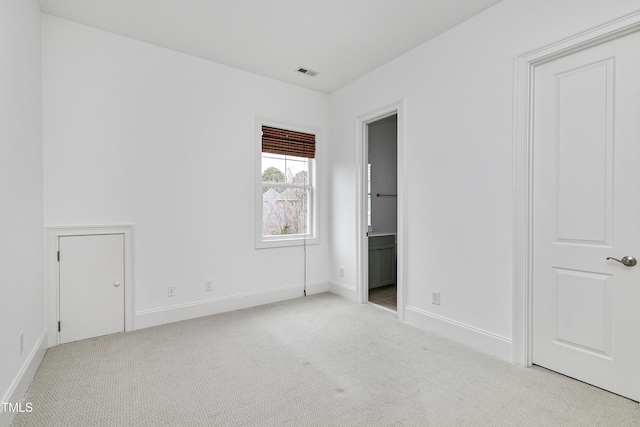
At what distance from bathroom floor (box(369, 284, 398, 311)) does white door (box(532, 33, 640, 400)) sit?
1.72m

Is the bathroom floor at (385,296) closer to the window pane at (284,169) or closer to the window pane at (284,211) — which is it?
the window pane at (284,211)

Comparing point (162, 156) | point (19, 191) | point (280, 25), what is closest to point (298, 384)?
point (19, 191)

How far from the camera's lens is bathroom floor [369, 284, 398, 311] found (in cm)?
395

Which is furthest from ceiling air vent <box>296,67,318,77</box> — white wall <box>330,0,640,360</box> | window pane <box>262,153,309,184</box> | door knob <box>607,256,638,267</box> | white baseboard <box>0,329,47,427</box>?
white baseboard <box>0,329,47,427</box>

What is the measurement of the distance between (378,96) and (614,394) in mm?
3231

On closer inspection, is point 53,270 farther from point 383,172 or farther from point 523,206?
point 383,172

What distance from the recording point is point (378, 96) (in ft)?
12.0

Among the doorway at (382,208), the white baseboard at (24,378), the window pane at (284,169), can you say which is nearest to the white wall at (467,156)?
the doorway at (382,208)

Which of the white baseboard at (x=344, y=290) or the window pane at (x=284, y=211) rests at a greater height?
the window pane at (x=284, y=211)

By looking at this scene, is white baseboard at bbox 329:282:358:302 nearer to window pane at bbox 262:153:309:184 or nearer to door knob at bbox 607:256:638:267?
window pane at bbox 262:153:309:184

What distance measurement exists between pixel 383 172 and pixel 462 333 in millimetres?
2937

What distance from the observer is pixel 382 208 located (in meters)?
5.16

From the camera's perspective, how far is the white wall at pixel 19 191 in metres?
1.76

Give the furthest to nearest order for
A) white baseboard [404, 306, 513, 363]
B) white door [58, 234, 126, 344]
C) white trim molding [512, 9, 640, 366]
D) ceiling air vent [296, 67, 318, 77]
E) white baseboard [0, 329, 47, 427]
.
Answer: ceiling air vent [296, 67, 318, 77], white door [58, 234, 126, 344], white baseboard [404, 306, 513, 363], white trim molding [512, 9, 640, 366], white baseboard [0, 329, 47, 427]
